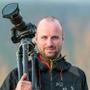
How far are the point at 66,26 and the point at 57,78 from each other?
6.43ft

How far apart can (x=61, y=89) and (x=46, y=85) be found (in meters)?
0.10

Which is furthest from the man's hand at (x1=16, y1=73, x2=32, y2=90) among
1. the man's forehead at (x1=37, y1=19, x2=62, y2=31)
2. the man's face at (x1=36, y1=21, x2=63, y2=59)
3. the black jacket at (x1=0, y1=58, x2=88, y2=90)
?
the man's forehead at (x1=37, y1=19, x2=62, y2=31)

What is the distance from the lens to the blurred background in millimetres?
5480

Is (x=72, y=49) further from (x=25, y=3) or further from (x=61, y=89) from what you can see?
(x=61, y=89)

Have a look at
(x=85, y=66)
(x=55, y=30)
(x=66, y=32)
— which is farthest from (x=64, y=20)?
(x=55, y=30)

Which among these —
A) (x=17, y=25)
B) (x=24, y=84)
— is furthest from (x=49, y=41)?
(x=24, y=84)

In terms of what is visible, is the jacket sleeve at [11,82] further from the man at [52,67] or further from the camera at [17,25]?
the camera at [17,25]

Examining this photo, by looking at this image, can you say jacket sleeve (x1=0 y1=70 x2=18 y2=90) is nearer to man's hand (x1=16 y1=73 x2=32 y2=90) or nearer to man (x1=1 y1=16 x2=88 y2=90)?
man (x1=1 y1=16 x2=88 y2=90)

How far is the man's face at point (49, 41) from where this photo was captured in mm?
3615

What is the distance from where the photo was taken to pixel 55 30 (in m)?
3.68

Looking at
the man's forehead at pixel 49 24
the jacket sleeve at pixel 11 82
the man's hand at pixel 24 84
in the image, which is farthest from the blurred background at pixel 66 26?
the man's hand at pixel 24 84

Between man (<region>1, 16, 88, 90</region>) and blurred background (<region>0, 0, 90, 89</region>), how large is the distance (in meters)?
1.73

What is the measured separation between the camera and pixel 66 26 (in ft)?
18.2

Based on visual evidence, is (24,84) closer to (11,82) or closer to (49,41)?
(11,82)
